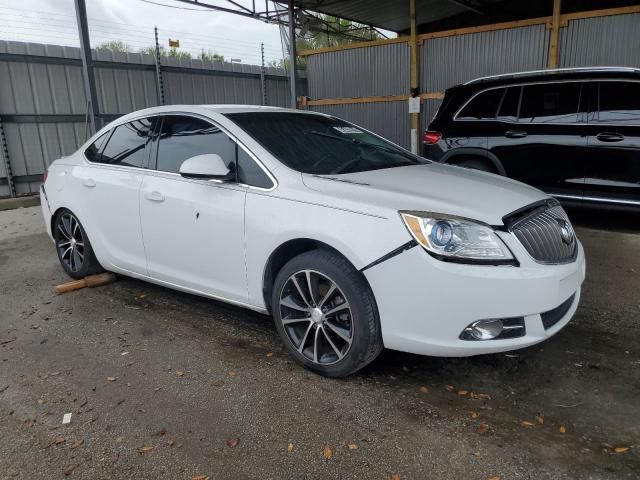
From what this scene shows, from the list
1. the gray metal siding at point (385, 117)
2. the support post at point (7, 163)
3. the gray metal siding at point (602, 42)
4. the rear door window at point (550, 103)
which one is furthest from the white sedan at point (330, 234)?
the gray metal siding at point (385, 117)

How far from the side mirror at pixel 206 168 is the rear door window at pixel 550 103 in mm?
4550

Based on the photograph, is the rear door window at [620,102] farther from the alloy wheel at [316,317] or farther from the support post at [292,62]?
the support post at [292,62]

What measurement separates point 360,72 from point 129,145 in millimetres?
8425

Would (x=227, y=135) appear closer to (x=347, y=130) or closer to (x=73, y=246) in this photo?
(x=347, y=130)

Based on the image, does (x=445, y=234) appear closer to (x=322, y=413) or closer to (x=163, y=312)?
(x=322, y=413)

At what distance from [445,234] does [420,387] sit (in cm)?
92

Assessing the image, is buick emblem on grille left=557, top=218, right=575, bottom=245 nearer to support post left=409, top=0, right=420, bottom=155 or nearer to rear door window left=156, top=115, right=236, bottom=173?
rear door window left=156, top=115, right=236, bottom=173

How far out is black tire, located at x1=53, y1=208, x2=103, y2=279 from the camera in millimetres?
4723

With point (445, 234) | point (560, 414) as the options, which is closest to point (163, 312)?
point (445, 234)

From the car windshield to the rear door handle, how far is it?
2997 millimetres

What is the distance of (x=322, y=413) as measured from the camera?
108 inches

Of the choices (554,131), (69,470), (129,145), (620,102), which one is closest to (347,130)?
(129,145)

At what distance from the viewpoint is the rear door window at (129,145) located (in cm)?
413

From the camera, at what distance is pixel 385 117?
11.6 metres
